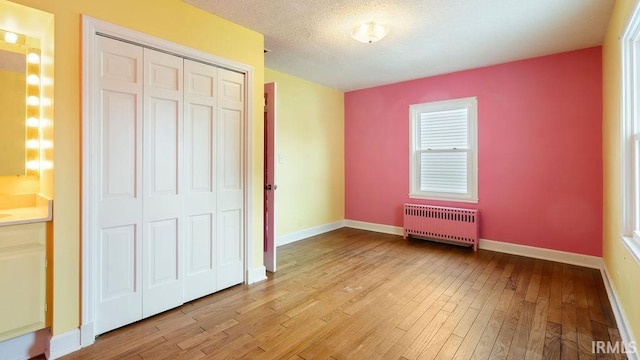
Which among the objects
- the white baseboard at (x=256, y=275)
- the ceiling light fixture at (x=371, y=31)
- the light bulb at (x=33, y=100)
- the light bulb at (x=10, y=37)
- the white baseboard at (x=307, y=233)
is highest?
the ceiling light fixture at (x=371, y=31)

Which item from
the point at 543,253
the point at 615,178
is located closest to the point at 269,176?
the point at 615,178

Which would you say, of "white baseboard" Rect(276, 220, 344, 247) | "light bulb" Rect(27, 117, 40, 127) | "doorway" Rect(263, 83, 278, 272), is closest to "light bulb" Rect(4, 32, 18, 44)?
"light bulb" Rect(27, 117, 40, 127)

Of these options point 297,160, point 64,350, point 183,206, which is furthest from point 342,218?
point 64,350

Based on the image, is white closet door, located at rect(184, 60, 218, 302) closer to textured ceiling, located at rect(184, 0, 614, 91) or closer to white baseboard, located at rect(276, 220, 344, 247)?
textured ceiling, located at rect(184, 0, 614, 91)

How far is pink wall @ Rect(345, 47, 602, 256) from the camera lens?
11.8 ft

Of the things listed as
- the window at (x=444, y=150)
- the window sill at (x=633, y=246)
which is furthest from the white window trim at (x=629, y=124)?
the window at (x=444, y=150)

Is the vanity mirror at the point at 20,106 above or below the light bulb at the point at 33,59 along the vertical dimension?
below

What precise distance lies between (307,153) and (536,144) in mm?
3199

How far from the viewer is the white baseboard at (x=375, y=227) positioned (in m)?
5.22

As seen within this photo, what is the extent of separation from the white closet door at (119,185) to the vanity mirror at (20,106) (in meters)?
0.59

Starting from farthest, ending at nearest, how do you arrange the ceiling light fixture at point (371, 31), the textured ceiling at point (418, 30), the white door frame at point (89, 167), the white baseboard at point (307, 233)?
the white baseboard at point (307, 233) < the ceiling light fixture at point (371, 31) < the textured ceiling at point (418, 30) < the white door frame at point (89, 167)

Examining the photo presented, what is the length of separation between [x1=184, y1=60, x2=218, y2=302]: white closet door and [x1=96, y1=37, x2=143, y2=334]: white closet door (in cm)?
39

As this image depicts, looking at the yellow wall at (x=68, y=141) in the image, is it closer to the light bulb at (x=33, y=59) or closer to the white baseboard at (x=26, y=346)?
the white baseboard at (x=26, y=346)

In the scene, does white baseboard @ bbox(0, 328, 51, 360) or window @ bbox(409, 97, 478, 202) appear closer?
white baseboard @ bbox(0, 328, 51, 360)
